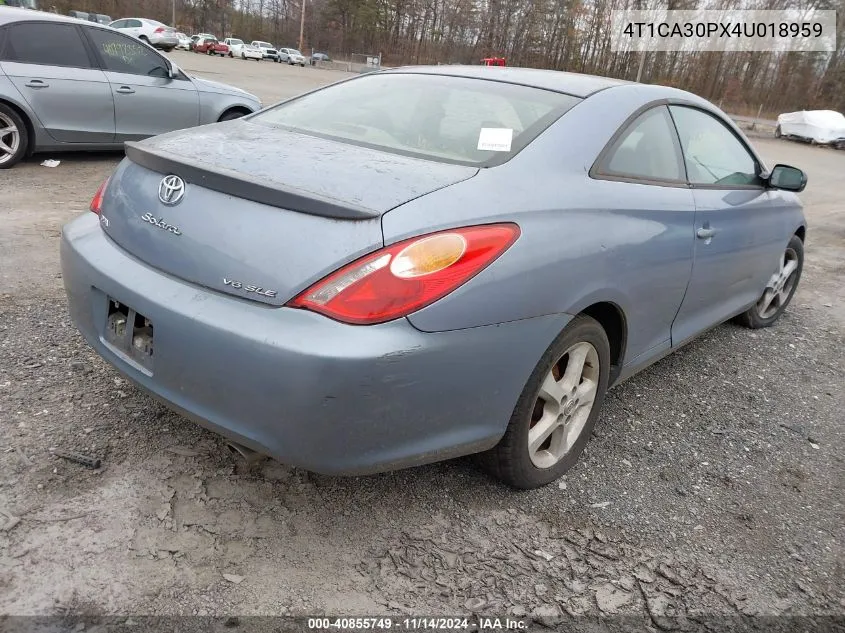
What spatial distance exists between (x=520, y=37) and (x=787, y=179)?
66.7 meters

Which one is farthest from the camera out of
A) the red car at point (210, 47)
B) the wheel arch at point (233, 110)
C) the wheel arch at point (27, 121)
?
the red car at point (210, 47)

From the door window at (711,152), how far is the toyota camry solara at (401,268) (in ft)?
0.80

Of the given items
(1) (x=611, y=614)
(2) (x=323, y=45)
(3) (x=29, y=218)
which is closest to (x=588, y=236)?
(1) (x=611, y=614)

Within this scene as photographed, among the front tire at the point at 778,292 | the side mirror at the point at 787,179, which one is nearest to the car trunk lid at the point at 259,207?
the side mirror at the point at 787,179

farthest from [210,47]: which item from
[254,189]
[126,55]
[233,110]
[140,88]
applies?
[254,189]

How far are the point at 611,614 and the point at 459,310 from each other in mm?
1030

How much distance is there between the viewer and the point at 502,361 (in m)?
1.96

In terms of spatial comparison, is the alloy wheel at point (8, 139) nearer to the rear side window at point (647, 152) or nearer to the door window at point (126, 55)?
the door window at point (126, 55)

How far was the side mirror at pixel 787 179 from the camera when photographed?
3602 millimetres

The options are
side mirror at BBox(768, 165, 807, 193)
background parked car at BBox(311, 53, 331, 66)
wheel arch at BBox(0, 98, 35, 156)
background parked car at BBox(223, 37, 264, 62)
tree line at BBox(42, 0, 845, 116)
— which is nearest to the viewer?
side mirror at BBox(768, 165, 807, 193)

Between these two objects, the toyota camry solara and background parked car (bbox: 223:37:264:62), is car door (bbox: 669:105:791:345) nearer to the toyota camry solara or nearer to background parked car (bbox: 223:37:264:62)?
the toyota camry solara

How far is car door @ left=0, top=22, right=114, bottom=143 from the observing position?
20.3 feet

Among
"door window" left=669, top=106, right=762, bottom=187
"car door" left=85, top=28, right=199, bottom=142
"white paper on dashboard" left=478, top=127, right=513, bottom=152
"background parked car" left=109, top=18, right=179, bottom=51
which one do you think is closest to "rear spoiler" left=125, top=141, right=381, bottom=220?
"white paper on dashboard" left=478, top=127, right=513, bottom=152

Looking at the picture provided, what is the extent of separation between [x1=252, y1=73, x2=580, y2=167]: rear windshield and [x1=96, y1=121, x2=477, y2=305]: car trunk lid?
0.20 meters
